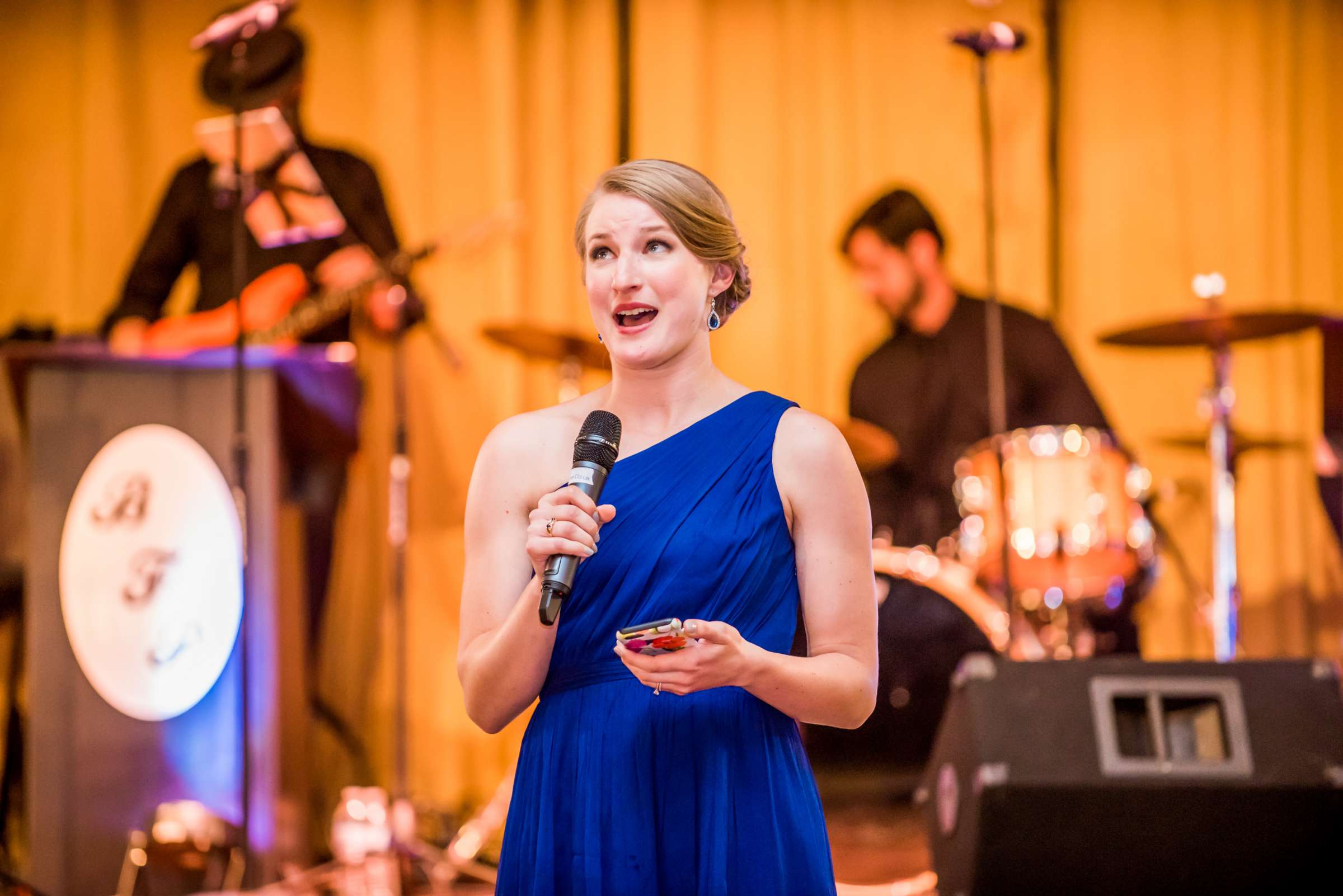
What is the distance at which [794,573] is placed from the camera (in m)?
1.70

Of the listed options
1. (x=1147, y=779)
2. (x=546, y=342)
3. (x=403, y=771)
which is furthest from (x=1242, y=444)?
(x=403, y=771)

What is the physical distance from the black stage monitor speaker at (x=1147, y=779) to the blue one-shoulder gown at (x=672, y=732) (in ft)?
3.83

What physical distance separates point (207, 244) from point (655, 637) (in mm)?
4638

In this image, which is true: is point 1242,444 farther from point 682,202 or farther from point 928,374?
point 682,202

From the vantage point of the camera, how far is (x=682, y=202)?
1656mm

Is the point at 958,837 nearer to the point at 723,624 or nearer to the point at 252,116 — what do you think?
the point at 723,624

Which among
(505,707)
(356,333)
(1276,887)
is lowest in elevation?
(1276,887)

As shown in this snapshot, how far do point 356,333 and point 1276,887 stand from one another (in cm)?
434

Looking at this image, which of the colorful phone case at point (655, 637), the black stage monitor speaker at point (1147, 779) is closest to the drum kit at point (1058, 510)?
the black stage monitor speaker at point (1147, 779)

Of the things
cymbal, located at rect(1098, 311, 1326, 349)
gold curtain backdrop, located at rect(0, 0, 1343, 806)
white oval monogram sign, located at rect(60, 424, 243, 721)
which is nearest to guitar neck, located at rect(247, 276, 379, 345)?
white oval monogram sign, located at rect(60, 424, 243, 721)

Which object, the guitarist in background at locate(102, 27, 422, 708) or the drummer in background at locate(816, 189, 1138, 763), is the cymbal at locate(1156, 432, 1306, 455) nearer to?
the drummer in background at locate(816, 189, 1138, 763)

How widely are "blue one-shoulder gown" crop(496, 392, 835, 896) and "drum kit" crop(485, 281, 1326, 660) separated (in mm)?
→ 2922

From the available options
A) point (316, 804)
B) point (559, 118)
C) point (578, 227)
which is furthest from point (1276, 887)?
point (559, 118)

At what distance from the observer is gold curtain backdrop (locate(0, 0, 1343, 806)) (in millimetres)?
5961
